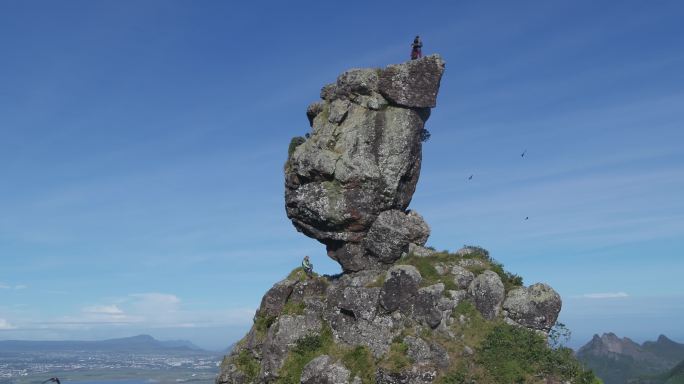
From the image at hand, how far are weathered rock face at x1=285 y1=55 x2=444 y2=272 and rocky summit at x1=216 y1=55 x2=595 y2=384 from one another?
82mm

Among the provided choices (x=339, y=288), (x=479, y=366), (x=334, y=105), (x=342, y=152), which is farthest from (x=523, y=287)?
(x=334, y=105)

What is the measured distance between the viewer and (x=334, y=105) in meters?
43.3

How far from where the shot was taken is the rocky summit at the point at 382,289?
107 feet

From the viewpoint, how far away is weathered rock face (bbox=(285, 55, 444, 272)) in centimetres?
4012

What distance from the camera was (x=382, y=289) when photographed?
36031 millimetres

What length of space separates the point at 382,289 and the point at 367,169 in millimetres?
9039

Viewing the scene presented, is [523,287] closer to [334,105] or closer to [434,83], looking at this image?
[434,83]

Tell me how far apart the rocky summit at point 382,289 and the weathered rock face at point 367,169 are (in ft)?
0.27

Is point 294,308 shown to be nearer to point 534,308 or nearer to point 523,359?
point 523,359

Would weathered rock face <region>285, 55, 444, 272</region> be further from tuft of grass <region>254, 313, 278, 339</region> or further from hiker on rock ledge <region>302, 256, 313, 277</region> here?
tuft of grass <region>254, 313, 278, 339</region>

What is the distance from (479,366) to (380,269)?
1055 centimetres

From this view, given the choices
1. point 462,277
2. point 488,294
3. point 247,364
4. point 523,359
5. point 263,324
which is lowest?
point 247,364

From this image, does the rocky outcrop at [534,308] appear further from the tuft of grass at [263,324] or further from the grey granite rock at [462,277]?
the tuft of grass at [263,324]

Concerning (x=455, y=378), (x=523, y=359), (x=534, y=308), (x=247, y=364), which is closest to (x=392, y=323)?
(x=455, y=378)
